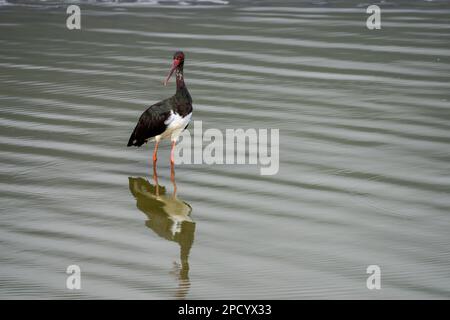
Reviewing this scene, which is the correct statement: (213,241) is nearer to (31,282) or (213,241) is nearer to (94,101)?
(31,282)

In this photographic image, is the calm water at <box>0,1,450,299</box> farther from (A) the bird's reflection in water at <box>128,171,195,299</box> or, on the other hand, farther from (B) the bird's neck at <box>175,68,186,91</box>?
(B) the bird's neck at <box>175,68,186,91</box>

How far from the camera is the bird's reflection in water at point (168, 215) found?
27.3 feet

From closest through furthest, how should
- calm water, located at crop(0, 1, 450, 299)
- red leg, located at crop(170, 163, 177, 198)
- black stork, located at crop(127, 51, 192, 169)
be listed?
calm water, located at crop(0, 1, 450, 299) < red leg, located at crop(170, 163, 177, 198) < black stork, located at crop(127, 51, 192, 169)

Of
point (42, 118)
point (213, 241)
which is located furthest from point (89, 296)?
point (42, 118)
